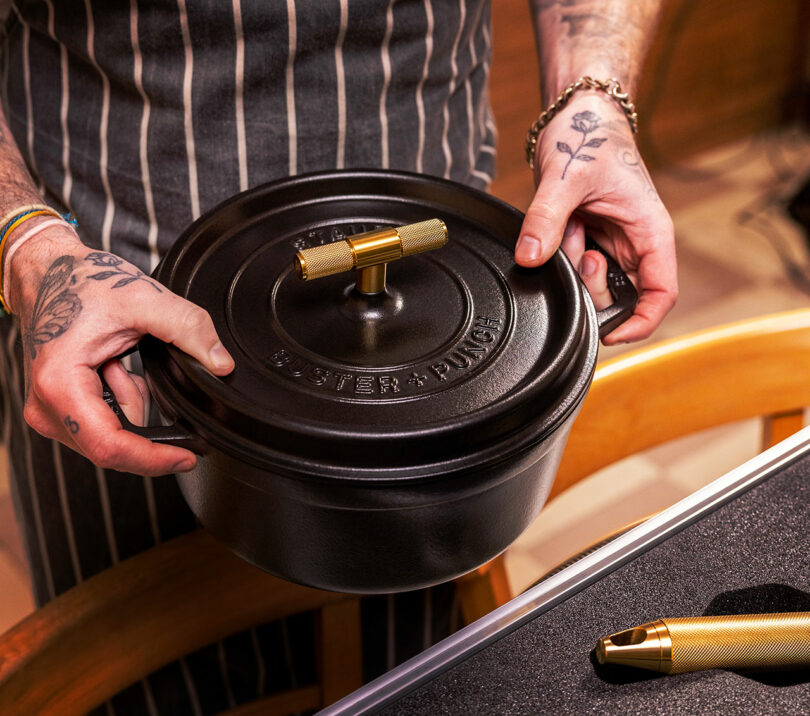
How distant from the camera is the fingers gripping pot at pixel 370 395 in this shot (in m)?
0.51

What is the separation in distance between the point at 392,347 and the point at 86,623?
1.16ft

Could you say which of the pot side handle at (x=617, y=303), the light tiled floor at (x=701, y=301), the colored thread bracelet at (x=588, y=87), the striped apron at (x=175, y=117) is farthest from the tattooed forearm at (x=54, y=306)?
the light tiled floor at (x=701, y=301)

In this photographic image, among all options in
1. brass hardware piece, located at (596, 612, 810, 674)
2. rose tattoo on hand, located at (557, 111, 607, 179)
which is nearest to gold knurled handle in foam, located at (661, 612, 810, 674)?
brass hardware piece, located at (596, 612, 810, 674)

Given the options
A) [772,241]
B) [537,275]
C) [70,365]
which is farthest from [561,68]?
[772,241]

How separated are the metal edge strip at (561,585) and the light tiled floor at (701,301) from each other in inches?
42.3

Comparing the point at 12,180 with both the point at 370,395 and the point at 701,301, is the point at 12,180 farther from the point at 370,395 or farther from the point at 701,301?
the point at 701,301

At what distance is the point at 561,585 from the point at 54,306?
1.38 ft

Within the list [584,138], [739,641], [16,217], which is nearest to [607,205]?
[584,138]

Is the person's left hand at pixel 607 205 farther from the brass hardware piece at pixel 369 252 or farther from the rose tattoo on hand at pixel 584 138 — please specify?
the brass hardware piece at pixel 369 252

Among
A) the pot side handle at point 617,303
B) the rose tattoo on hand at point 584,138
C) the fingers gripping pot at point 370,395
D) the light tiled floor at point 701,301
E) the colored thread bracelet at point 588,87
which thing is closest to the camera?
the fingers gripping pot at point 370,395

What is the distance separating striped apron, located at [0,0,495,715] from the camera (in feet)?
2.78

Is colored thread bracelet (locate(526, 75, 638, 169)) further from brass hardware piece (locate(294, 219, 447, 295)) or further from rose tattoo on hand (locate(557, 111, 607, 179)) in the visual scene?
brass hardware piece (locate(294, 219, 447, 295))

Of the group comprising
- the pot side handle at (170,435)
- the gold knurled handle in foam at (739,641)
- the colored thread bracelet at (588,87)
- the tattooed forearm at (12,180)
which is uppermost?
the colored thread bracelet at (588,87)

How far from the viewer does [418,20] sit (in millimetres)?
896
